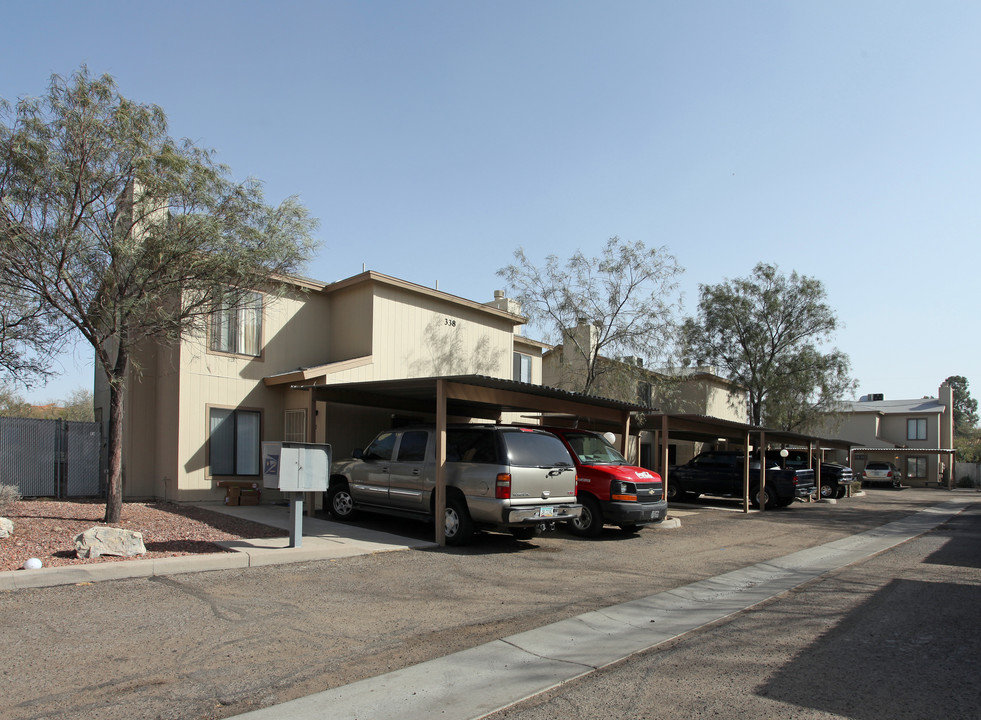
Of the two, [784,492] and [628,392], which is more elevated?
[628,392]

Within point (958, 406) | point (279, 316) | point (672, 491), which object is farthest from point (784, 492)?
point (958, 406)

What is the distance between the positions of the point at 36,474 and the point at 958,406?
488ft

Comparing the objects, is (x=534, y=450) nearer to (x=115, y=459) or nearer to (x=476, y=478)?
(x=476, y=478)

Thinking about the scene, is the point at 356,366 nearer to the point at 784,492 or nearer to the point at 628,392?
the point at 628,392

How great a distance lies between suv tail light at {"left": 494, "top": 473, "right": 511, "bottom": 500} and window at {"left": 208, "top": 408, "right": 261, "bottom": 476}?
7581 mm

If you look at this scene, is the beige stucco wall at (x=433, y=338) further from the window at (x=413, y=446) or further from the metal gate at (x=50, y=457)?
the metal gate at (x=50, y=457)

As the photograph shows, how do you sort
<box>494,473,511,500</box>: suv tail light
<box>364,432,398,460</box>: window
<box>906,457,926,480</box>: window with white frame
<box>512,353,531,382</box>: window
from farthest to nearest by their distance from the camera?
<box>906,457,926,480</box>: window with white frame < <box>512,353,531,382</box>: window < <box>364,432,398,460</box>: window < <box>494,473,511,500</box>: suv tail light

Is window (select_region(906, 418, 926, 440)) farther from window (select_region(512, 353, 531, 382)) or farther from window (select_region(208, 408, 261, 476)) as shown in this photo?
window (select_region(208, 408, 261, 476))

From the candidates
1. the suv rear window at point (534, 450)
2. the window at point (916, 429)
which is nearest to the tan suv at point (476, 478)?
the suv rear window at point (534, 450)

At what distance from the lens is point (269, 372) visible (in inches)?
628

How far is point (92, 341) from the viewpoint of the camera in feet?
33.9

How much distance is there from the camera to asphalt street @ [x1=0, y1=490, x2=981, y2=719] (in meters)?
4.60

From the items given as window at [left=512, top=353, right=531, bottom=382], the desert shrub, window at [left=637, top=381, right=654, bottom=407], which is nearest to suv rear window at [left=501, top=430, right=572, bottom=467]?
the desert shrub

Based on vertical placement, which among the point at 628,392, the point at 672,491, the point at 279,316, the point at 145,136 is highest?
the point at 145,136
